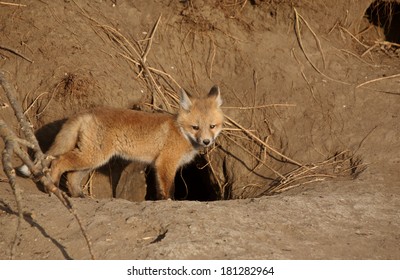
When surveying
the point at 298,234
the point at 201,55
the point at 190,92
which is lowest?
the point at 298,234

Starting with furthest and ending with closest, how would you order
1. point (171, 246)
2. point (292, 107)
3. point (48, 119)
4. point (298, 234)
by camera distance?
point (292, 107)
point (48, 119)
point (298, 234)
point (171, 246)

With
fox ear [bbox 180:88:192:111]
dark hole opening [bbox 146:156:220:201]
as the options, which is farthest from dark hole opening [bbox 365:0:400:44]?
fox ear [bbox 180:88:192:111]

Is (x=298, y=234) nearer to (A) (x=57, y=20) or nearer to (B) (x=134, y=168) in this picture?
(B) (x=134, y=168)

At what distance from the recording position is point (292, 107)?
8695mm

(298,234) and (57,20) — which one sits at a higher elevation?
(57,20)

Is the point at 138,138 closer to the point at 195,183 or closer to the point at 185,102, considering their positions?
the point at 185,102

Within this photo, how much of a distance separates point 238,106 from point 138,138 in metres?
2.31

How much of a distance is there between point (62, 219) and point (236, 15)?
5597 millimetres

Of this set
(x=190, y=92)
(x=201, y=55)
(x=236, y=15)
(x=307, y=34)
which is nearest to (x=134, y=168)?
(x=190, y=92)

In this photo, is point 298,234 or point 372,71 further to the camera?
point 372,71

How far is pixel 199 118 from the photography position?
742cm

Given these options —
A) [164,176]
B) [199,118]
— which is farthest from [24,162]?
[199,118]

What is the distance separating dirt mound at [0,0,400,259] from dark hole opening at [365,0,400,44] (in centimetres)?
4

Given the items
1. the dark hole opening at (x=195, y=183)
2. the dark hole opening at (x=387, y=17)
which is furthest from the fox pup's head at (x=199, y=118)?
the dark hole opening at (x=387, y=17)
